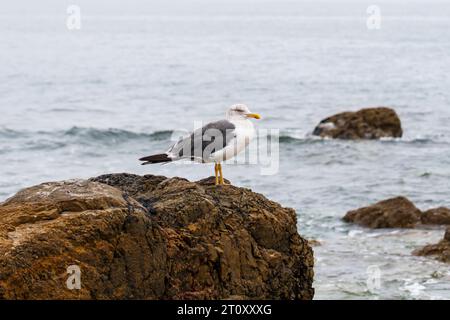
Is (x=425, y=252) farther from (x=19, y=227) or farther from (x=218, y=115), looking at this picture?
(x=218, y=115)

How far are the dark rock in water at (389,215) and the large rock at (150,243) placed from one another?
37.3 feet

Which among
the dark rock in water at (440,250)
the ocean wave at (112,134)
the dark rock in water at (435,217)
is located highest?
the dark rock in water at (440,250)

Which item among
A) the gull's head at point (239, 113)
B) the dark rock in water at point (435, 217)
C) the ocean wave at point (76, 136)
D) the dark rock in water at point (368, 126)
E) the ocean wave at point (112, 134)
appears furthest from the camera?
the ocean wave at point (112, 134)

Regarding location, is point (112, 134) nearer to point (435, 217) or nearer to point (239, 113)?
point (435, 217)

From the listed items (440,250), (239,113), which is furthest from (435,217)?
(239,113)

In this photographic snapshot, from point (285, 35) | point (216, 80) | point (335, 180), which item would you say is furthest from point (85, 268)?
point (285, 35)

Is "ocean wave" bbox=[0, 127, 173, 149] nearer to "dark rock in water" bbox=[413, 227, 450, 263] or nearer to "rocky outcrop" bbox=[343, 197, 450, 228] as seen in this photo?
"rocky outcrop" bbox=[343, 197, 450, 228]

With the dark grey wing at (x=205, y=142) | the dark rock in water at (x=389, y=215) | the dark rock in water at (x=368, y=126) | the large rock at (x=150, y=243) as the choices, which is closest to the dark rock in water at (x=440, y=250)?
the dark rock in water at (x=389, y=215)

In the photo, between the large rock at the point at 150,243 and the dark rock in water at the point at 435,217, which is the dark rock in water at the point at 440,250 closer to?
the dark rock in water at the point at 435,217

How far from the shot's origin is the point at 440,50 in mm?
86312

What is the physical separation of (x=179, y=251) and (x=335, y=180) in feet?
65.2

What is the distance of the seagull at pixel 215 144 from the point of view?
9859mm

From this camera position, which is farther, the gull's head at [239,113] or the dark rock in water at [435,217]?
the dark rock in water at [435,217]

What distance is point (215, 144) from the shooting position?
32.4 feet
